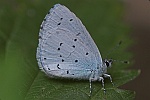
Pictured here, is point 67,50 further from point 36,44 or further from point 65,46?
point 36,44

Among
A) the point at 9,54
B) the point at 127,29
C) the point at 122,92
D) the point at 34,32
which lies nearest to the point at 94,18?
the point at 127,29

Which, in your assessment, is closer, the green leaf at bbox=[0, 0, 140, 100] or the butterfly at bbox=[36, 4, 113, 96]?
the green leaf at bbox=[0, 0, 140, 100]

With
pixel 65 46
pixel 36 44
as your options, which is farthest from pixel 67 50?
pixel 36 44

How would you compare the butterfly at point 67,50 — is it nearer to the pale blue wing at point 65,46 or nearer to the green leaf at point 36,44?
the pale blue wing at point 65,46

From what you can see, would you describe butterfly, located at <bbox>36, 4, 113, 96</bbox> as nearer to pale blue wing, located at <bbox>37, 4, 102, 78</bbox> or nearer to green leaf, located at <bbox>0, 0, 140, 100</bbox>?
pale blue wing, located at <bbox>37, 4, 102, 78</bbox>

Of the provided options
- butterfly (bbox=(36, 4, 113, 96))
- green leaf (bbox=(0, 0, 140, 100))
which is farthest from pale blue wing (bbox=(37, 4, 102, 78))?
green leaf (bbox=(0, 0, 140, 100))

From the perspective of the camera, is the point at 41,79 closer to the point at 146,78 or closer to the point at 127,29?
the point at 127,29
